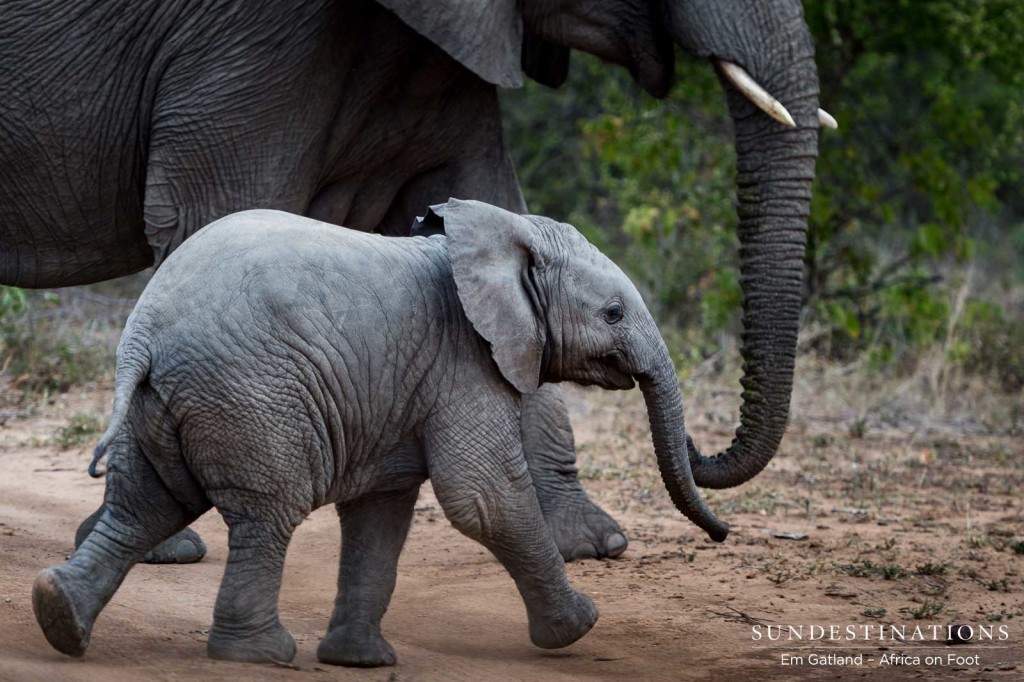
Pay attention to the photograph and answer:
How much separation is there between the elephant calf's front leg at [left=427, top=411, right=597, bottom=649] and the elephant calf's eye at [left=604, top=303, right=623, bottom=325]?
415 mm

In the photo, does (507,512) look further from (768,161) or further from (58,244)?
(58,244)

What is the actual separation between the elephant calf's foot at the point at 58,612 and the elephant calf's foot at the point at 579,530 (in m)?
2.43

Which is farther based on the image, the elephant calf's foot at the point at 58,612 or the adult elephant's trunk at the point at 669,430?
the adult elephant's trunk at the point at 669,430

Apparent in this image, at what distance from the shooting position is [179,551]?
5.55m

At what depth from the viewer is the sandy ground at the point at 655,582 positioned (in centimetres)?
437

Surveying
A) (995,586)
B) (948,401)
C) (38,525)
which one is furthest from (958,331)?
(38,525)

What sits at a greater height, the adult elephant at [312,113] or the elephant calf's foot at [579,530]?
the adult elephant at [312,113]

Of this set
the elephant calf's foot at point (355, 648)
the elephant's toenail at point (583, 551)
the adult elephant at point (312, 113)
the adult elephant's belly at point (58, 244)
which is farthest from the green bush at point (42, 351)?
the elephant calf's foot at point (355, 648)

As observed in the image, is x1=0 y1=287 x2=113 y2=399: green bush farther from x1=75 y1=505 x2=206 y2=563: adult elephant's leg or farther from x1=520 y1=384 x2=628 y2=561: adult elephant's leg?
x1=520 y1=384 x2=628 y2=561: adult elephant's leg

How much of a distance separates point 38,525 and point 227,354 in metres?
2.51

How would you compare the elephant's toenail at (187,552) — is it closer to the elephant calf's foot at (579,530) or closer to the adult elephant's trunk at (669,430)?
the elephant calf's foot at (579,530)

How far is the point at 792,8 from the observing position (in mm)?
5508

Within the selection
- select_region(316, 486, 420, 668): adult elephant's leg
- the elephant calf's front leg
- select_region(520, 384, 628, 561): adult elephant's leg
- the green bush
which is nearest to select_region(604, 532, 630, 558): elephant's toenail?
select_region(520, 384, 628, 561): adult elephant's leg

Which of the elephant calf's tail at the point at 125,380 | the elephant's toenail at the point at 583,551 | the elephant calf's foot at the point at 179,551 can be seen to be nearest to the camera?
the elephant calf's tail at the point at 125,380
